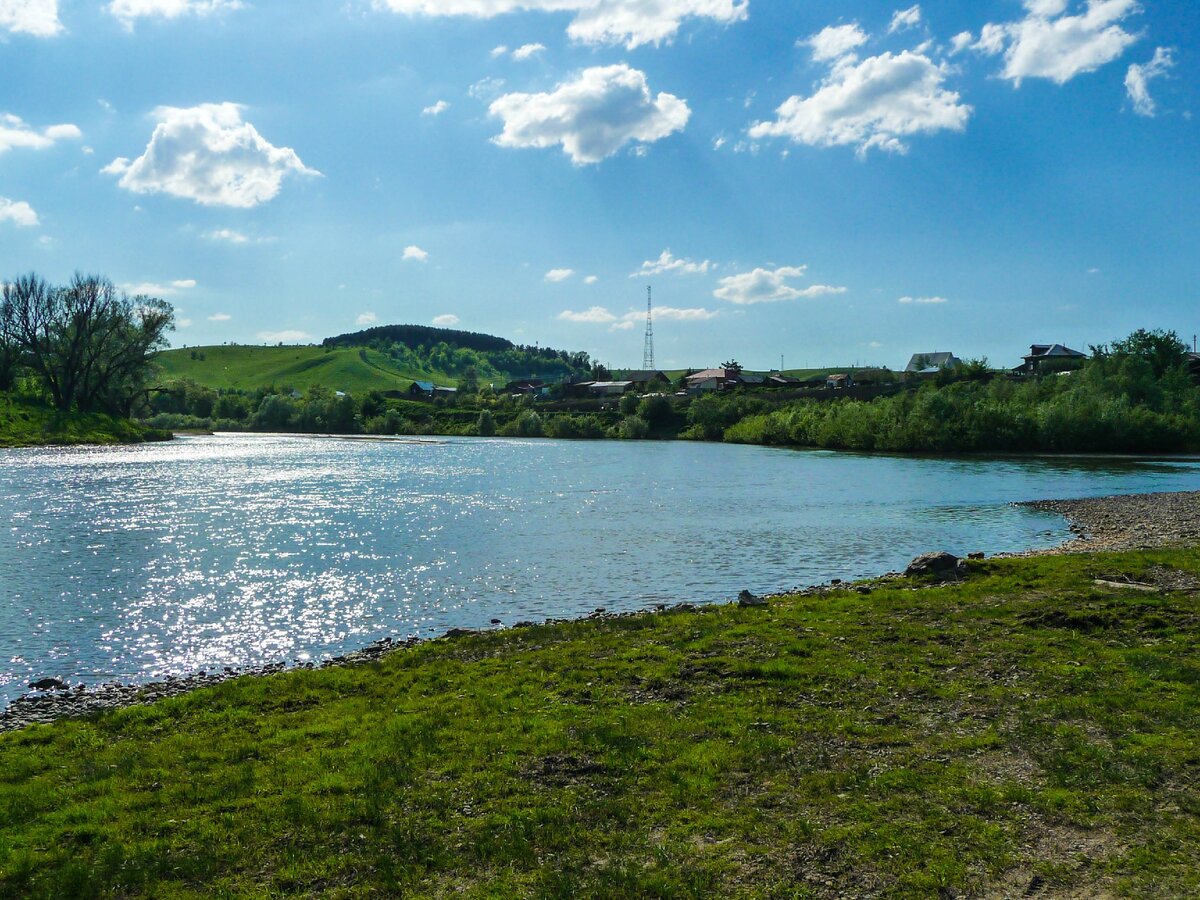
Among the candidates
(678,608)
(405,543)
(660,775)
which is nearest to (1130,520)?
(678,608)

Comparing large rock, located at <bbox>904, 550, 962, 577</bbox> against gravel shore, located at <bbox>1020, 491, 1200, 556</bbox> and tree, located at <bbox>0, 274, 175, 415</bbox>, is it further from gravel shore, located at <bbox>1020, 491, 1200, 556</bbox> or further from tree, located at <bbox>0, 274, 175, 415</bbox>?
tree, located at <bbox>0, 274, 175, 415</bbox>

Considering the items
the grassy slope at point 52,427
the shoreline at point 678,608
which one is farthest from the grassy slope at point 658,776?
the grassy slope at point 52,427

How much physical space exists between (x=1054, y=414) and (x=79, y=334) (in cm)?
15229

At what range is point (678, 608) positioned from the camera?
25.8 metres

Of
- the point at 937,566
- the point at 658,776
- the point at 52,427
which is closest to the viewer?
the point at 658,776

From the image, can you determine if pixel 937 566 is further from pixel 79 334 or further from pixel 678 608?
pixel 79 334

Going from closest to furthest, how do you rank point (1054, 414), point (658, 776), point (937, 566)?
1. point (658, 776)
2. point (937, 566)
3. point (1054, 414)

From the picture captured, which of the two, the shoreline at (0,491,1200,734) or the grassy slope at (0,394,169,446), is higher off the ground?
Answer: the grassy slope at (0,394,169,446)

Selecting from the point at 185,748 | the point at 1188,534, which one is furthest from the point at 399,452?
the point at 185,748

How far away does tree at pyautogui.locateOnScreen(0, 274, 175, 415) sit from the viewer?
136 metres

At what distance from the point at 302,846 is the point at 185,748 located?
16.5 ft

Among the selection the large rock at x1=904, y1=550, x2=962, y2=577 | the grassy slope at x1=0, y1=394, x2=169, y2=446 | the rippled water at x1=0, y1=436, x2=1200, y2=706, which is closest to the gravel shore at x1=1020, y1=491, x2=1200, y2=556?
the rippled water at x1=0, y1=436, x2=1200, y2=706

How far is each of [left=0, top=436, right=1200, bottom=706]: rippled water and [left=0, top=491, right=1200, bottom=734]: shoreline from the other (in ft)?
5.89

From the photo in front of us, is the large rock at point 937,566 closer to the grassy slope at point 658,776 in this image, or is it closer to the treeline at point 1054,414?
the grassy slope at point 658,776
